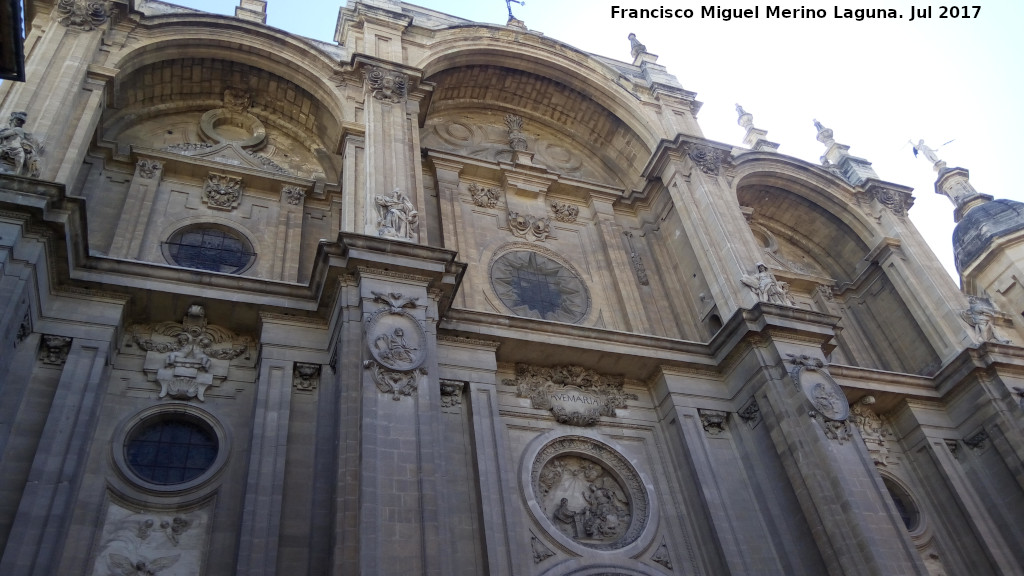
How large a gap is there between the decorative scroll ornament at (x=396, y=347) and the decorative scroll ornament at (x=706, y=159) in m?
10.1

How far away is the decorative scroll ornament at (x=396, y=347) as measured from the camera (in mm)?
11891

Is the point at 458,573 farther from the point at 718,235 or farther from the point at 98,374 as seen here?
the point at 718,235

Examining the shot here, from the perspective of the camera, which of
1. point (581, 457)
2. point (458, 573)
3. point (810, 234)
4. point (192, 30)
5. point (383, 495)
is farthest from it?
point (810, 234)

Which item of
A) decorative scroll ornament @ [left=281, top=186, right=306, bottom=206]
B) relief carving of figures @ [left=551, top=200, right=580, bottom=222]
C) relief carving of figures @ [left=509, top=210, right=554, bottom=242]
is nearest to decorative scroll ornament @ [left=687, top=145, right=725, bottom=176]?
relief carving of figures @ [left=551, top=200, right=580, bottom=222]

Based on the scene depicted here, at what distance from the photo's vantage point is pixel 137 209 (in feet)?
51.9

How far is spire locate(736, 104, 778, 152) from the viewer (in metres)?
26.1

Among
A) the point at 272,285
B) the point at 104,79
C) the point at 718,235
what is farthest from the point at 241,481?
the point at 718,235

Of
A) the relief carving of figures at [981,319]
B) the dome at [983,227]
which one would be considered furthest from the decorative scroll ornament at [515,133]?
→ the dome at [983,227]

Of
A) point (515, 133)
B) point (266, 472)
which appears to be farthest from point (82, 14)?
point (266, 472)

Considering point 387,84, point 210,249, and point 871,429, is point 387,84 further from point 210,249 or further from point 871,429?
point 871,429

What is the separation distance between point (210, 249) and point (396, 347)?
603cm

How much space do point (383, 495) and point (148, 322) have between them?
5980mm

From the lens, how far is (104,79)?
51.3 ft

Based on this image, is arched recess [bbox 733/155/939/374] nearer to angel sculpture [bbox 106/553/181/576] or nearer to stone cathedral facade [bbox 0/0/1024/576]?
stone cathedral facade [bbox 0/0/1024/576]
